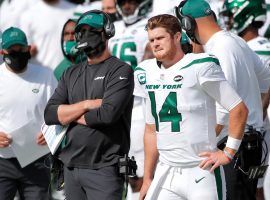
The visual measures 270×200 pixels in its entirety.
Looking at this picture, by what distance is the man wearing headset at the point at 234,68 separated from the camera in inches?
277

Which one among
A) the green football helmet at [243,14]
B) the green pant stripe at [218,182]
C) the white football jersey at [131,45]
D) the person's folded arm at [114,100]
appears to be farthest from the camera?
the white football jersey at [131,45]

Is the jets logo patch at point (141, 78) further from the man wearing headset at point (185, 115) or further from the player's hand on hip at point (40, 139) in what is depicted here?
the player's hand on hip at point (40, 139)

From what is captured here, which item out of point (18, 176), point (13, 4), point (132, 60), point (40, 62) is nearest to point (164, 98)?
point (18, 176)

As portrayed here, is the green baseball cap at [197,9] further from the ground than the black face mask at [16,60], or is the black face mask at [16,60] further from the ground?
the green baseball cap at [197,9]

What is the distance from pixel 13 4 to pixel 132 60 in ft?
8.32

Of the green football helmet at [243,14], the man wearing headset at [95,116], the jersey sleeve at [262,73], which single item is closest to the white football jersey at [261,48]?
the green football helmet at [243,14]

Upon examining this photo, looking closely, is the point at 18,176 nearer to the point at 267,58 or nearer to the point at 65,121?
the point at 65,121

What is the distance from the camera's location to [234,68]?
7.03 meters

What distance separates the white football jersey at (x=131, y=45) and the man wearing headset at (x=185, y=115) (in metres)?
3.12

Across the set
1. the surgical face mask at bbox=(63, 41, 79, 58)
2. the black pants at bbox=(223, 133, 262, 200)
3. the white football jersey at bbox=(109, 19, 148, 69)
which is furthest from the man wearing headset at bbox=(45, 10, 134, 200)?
the white football jersey at bbox=(109, 19, 148, 69)

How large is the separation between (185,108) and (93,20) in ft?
4.35

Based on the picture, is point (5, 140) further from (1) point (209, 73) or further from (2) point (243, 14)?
(2) point (243, 14)

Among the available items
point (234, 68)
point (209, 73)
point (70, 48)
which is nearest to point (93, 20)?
point (234, 68)

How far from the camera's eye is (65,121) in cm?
696
